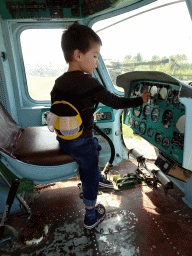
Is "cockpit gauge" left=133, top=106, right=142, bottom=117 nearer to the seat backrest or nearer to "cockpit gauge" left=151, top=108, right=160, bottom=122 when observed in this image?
"cockpit gauge" left=151, top=108, right=160, bottom=122

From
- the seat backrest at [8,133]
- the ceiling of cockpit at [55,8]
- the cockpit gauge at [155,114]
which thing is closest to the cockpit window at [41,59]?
the ceiling of cockpit at [55,8]

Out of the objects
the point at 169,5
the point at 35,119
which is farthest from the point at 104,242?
the point at 169,5

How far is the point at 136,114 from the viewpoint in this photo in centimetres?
192

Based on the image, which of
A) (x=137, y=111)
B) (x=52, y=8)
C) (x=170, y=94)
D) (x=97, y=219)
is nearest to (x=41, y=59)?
(x=52, y=8)

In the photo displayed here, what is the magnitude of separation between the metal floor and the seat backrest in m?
0.72

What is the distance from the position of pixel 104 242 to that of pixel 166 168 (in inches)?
31.1

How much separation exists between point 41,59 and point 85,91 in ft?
5.14

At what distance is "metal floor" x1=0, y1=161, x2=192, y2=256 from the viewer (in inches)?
50.8

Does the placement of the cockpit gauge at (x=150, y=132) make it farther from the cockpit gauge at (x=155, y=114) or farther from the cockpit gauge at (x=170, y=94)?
the cockpit gauge at (x=170, y=94)

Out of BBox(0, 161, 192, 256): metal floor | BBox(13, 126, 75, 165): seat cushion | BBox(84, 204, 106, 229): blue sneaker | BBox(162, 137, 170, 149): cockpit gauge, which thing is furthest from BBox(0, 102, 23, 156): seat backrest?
BBox(162, 137, 170, 149): cockpit gauge

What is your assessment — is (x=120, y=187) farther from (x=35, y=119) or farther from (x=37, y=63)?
(x=37, y=63)

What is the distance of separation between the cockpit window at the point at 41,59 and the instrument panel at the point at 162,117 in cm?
111

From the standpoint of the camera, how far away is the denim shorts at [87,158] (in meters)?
1.22

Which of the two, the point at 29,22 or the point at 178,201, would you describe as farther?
the point at 29,22
